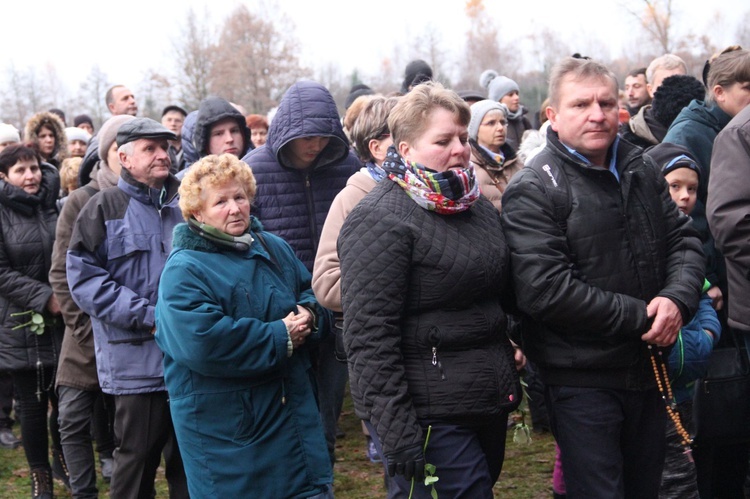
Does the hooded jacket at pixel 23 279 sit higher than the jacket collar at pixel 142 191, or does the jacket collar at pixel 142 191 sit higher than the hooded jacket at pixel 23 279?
the jacket collar at pixel 142 191

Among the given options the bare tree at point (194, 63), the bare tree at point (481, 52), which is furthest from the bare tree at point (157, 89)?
the bare tree at point (481, 52)

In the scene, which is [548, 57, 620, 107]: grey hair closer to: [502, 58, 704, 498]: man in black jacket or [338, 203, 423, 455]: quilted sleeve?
[502, 58, 704, 498]: man in black jacket

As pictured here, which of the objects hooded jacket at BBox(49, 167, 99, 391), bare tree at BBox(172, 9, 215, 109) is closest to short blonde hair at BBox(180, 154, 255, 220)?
hooded jacket at BBox(49, 167, 99, 391)

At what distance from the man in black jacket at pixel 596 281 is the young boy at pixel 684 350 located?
28 cm

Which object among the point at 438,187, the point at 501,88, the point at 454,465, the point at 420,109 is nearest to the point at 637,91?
the point at 501,88

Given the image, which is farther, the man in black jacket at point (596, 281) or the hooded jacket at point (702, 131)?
the hooded jacket at point (702, 131)

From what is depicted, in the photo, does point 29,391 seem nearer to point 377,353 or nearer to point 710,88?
point 377,353

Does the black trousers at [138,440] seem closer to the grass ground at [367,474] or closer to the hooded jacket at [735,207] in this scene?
the grass ground at [367,474]

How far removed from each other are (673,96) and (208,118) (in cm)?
326

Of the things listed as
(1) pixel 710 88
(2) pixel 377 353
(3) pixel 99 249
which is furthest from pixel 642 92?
(2) pixel 377 353

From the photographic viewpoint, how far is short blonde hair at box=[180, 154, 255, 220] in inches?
171

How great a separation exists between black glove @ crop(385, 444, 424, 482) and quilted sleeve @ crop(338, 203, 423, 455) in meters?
0.02

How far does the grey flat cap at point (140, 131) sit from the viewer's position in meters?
5.24

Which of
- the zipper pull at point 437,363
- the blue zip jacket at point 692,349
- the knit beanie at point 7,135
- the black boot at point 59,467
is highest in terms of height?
the knit beanie at point 7,135
